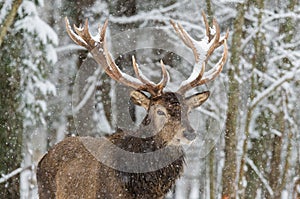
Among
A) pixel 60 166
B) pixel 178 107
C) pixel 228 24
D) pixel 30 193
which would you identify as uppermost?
pixel 228 24

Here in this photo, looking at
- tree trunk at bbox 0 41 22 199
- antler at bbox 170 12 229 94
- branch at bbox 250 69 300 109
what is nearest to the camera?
antler at bbox 170 12 229 94

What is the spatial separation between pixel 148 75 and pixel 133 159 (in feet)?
28.0

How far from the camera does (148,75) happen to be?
1538 centimetres

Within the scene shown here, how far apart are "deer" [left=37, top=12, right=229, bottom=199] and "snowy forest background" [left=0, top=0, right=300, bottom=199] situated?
193 inches

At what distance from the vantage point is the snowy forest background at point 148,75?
13570mm

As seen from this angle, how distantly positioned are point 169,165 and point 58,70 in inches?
417

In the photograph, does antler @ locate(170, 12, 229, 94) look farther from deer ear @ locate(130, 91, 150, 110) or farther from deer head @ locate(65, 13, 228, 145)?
deer ear @ locate(130, 91, 150, 110)

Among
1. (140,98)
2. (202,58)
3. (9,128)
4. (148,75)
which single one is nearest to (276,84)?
(148,75)

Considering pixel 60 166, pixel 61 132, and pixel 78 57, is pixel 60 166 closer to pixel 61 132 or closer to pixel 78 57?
pixel 78 57

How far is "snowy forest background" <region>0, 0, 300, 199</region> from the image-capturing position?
13.6 meters

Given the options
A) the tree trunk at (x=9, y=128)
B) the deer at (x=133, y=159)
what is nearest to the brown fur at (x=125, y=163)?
the deer at (x=133, y=159)

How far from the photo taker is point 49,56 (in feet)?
46.3

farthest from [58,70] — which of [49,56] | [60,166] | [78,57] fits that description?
[60,166]

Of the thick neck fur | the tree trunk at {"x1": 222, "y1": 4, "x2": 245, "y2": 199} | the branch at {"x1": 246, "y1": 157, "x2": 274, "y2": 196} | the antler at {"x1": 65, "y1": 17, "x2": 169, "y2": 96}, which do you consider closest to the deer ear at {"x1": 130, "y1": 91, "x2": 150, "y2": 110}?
the antler at {"x1": 65, "y1": 17, "x2": 169, "y2": 96}
